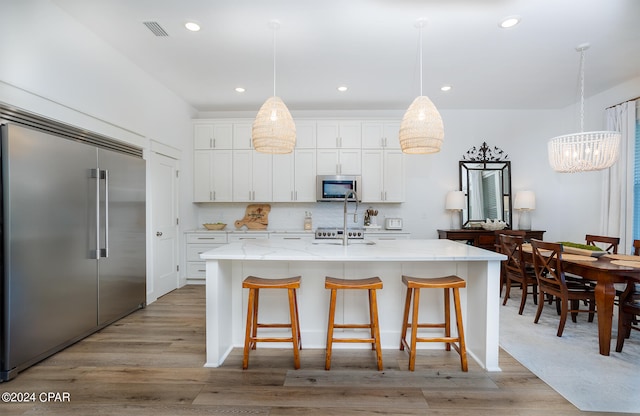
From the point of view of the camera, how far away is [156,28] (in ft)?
8.92

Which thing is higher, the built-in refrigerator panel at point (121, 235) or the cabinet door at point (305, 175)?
the cabinet door at point (305, 175)

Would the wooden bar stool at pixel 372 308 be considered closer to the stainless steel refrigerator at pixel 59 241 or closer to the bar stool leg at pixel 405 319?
the bar stool leg at pixel 405 319

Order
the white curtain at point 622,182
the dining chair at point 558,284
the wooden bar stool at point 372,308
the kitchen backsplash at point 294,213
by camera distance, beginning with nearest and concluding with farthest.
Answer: the wooden bar stool at point 372,308 < the dining chair at point 558,284 < the white curtain at point 622,182 < the kitchen backsplash at point 294,213

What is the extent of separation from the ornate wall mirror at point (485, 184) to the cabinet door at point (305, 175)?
253 cm

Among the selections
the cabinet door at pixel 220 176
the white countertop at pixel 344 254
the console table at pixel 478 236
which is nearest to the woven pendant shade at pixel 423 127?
the white countertop at pixel 344 254

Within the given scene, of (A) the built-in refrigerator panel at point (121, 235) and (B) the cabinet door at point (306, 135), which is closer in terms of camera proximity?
(A) the built-in refrigerator panel at point (121, 235)

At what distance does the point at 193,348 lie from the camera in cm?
254

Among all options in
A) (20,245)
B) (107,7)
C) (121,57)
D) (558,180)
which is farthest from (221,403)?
(558,180)

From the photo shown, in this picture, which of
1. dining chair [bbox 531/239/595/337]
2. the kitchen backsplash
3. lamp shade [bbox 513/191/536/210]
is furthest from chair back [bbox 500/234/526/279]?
the kitchen backsplash

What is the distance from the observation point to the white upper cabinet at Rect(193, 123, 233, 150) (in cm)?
484

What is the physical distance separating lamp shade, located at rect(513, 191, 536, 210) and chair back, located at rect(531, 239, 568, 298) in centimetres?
176

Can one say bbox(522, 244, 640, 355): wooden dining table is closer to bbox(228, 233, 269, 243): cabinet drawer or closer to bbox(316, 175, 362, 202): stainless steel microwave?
bbox(316, 175, 362, 202): stainless steel microwave

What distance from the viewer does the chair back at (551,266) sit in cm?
277

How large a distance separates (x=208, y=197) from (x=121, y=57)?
7.30 feet
